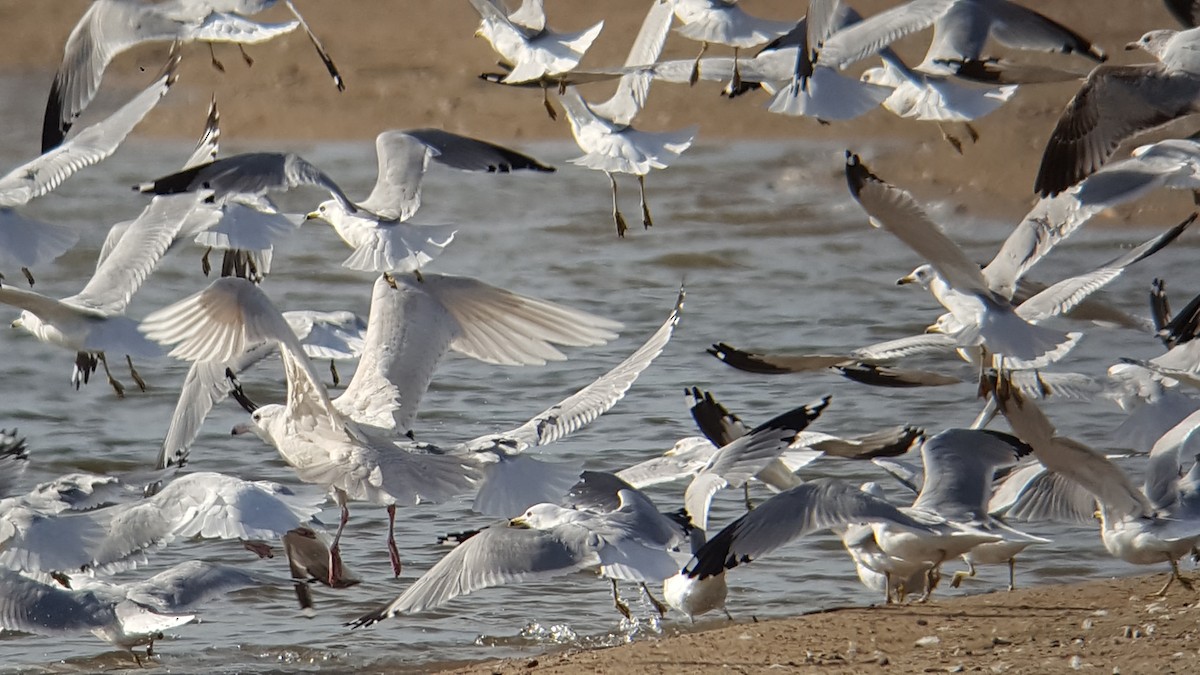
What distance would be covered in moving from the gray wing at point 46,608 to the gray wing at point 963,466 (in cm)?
246

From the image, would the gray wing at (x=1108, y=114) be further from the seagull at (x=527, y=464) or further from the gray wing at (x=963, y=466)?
the seagull at (x=527, y=464)

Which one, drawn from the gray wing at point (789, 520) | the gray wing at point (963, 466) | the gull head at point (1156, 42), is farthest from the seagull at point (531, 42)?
the gray wing at point (789, 520)

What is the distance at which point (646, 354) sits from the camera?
6191 millimetres

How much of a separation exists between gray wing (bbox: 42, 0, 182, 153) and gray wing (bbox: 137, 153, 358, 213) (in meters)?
1.64

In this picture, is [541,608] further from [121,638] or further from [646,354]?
[121,638]

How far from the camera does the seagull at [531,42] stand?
7.26m

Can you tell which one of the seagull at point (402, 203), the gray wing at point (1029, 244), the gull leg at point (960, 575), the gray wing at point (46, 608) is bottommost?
the gull leg at point (960, 575)

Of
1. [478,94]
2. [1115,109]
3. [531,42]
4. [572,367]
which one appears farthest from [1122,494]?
[478,94]

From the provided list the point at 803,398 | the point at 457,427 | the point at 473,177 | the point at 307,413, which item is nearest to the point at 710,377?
the point at 803,398

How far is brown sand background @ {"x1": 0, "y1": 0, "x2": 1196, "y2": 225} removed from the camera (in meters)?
13.0

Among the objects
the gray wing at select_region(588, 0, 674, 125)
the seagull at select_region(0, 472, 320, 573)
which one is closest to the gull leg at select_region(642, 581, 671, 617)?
the seagull at select_region(0, 472, 320, 573)

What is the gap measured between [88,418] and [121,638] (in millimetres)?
3475

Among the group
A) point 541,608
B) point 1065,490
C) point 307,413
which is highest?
point 307,413

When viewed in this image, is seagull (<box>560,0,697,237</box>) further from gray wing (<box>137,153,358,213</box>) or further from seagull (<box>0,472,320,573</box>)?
seagull (<box>0,472,320,573</box>)
